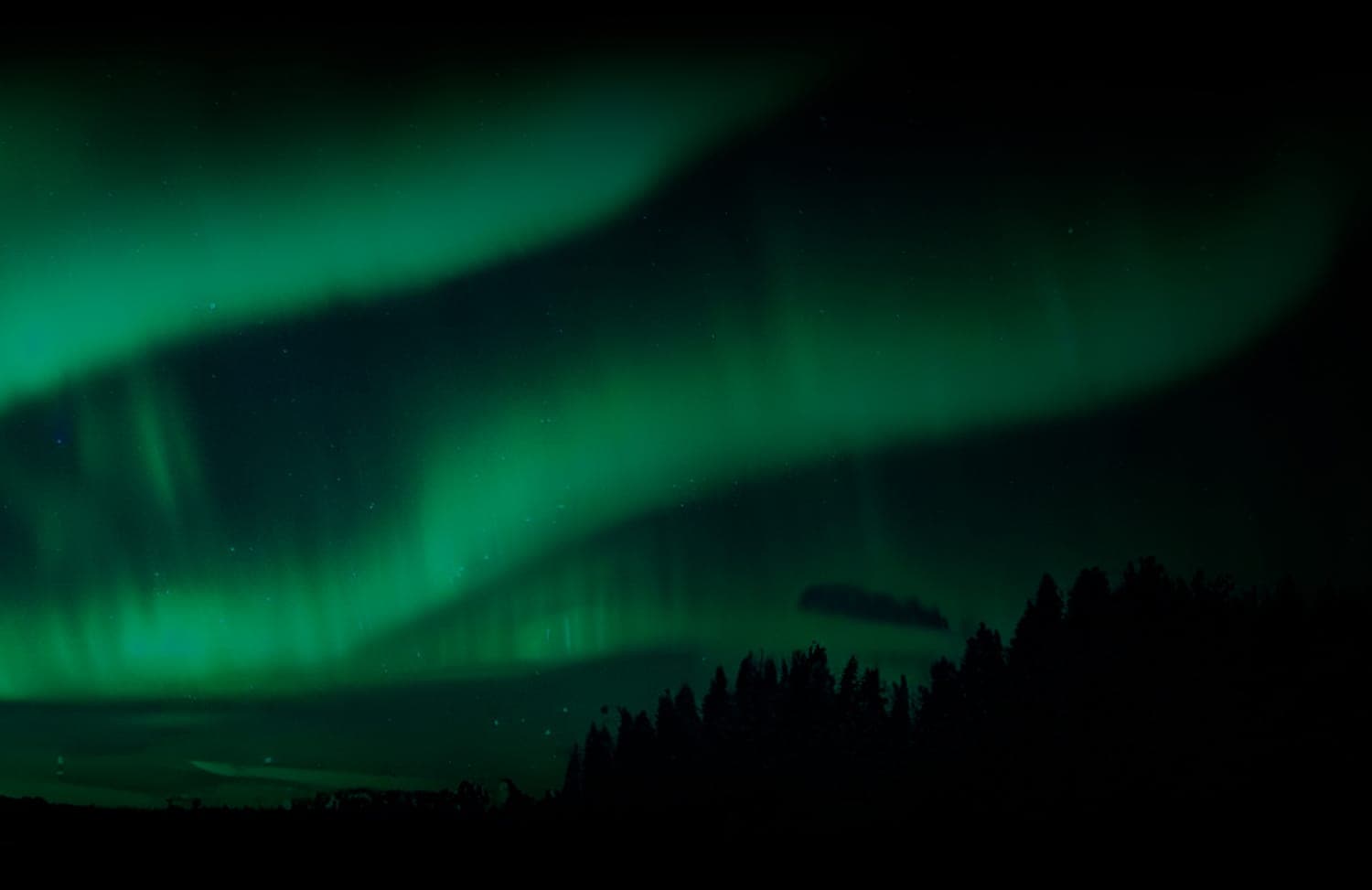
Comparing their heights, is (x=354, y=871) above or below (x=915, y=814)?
above

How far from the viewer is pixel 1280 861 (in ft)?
103

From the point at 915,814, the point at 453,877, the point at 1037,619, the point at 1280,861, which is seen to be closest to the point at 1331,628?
the point at 1037,619

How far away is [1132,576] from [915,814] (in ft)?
156

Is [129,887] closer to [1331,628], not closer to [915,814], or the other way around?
[915,814]

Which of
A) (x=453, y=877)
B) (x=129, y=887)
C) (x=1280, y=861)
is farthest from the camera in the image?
(x=1280, y=861)

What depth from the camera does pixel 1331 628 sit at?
77812mm

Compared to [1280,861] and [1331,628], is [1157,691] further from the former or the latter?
[1280,861]

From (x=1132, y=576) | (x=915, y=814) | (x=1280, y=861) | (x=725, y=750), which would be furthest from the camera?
(x=725, y=750)

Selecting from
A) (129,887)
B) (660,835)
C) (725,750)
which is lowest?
(725,750)

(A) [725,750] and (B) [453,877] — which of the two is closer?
(B) [453,877]

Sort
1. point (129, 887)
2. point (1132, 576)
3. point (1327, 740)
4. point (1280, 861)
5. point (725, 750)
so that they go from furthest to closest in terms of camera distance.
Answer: point (725, 750) < point (1132, 576) < point (1327, 740) < point (1280, 861) < point (129, 887)

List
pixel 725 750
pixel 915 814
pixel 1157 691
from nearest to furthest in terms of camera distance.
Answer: pixel 915 814
pixel 1157 691
pixel 725 750

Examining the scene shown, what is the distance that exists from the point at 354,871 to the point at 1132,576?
7538 centimetres

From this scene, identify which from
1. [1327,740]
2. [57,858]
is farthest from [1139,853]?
[1327,740]
